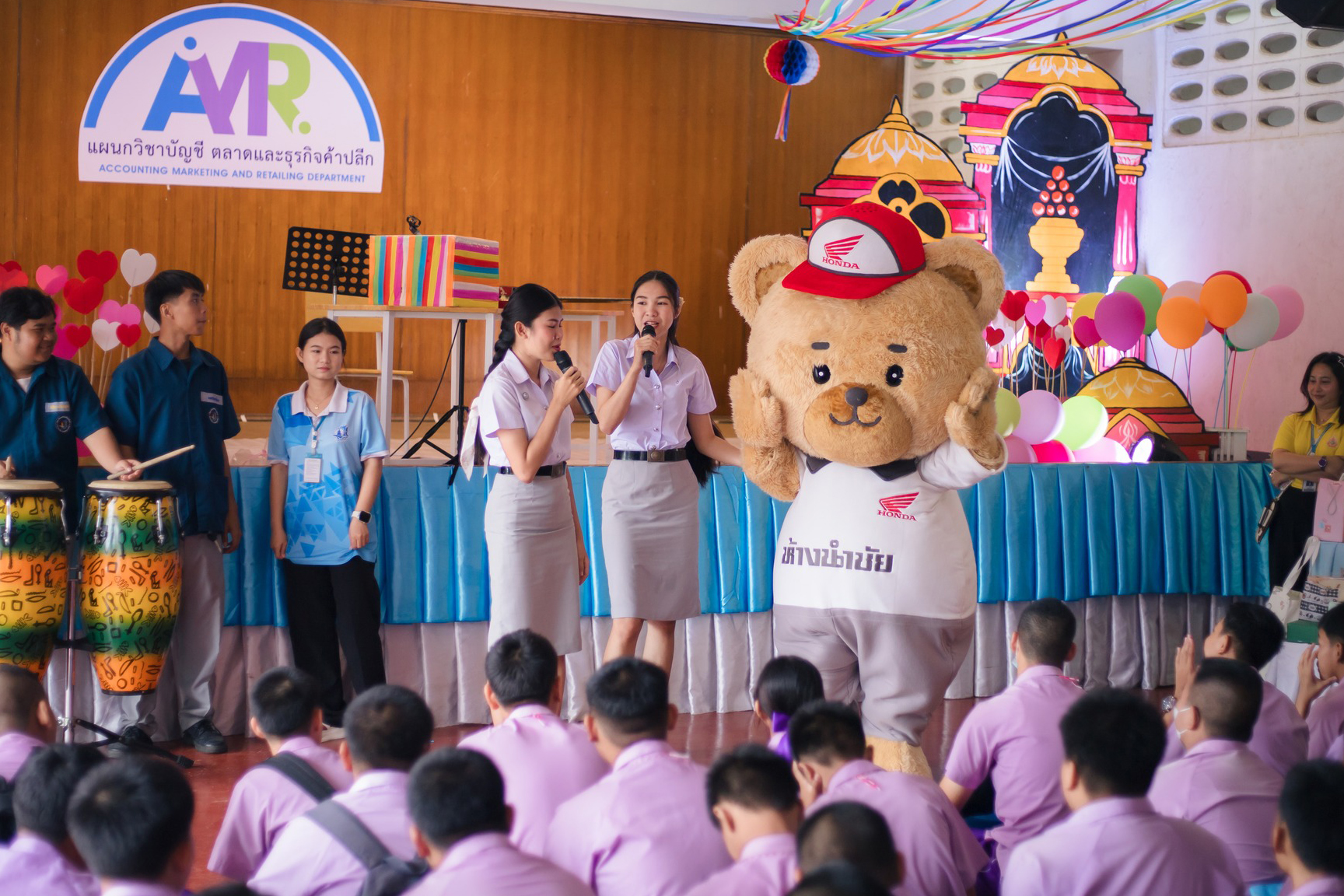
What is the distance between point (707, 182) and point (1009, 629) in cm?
548

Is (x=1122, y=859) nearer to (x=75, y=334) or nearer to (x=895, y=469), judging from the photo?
(x=895, y=469)

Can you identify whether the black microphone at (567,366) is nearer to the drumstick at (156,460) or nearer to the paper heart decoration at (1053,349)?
the drumstick at (156,460)

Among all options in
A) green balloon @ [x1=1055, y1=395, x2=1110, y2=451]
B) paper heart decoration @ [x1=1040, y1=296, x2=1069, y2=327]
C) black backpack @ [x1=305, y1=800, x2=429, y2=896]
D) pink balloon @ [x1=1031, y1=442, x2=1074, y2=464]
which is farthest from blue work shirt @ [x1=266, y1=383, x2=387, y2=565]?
paper heart decoration @ [x1=1040, y1=296, x2=1069, y2=327]

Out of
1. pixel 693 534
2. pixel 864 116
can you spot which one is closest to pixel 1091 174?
pixel 864 116

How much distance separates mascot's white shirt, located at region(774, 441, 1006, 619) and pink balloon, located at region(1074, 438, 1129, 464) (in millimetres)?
2469

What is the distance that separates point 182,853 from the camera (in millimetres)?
1569

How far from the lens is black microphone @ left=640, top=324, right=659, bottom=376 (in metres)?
3.32

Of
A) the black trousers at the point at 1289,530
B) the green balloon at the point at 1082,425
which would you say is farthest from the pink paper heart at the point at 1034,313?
the black trousers at the point at 1289,530

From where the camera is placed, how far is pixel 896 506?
2689mm

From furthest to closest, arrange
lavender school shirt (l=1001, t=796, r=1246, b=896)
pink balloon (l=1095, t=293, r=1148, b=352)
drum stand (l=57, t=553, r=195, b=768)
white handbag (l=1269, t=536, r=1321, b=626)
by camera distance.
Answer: pink balloon (l=1095, t=293, r=1148, b=352) < white handbag (l=1269, t=536, r=1321, b=626) < drum stand (l=57, t=553, r=195, b=768) < lavender school shirt (l=1001, t=796, r=1246, b=896)

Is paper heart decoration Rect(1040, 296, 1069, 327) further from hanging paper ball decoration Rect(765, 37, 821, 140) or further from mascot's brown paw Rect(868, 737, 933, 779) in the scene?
mascot's brown paw Rect(868, 737, 933, 779)

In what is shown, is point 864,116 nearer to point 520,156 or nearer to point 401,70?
point 520,156

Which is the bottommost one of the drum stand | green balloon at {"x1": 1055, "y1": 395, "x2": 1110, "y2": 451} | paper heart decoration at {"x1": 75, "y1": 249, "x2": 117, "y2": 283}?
the drum stand

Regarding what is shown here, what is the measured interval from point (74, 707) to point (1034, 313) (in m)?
5.11
